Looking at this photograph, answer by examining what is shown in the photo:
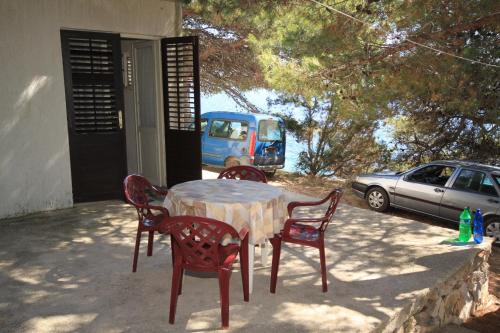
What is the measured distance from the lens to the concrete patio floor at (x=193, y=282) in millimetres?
3326

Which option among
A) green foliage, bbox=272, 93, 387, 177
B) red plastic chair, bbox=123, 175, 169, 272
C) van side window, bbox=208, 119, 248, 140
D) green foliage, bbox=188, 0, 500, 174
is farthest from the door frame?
green foliage, bbox=272, 93, 387, 177

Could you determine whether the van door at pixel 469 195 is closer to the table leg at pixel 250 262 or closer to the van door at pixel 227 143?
the table leg at pixel 250 262

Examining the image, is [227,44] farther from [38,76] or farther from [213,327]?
[213,327]

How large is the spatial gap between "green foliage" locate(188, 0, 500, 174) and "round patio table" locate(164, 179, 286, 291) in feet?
13.8

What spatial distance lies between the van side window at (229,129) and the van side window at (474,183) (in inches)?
234

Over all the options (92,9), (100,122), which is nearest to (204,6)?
(92,9)

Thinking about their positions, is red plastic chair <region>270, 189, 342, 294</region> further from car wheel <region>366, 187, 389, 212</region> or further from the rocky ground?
car wheel <region>366, 187, 389, 212</region>

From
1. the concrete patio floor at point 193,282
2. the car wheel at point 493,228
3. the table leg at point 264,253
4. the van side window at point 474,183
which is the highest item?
the van side window at point 474,183

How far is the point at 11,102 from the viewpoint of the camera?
18.8 ft

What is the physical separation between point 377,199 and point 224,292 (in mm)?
6481

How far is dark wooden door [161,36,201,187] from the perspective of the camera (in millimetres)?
6672

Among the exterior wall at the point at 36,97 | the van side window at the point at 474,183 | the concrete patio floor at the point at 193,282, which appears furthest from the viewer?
the van side window at the point at 474,183

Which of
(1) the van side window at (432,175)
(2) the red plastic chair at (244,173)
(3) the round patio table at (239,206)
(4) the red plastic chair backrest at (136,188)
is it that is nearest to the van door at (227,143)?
(1) the van side window at (432,175)

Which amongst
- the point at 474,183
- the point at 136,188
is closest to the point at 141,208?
the point at 136,188
